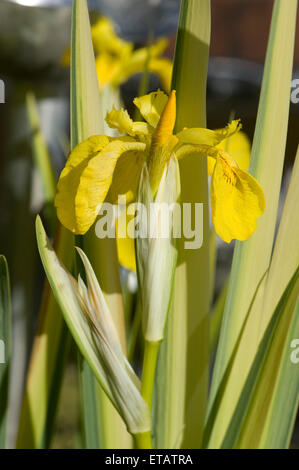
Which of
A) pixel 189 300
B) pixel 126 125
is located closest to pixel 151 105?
pixel 126 125

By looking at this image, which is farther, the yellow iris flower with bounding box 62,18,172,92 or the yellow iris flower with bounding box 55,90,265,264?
the yellow iris flower with bounding box 62,18,172,92

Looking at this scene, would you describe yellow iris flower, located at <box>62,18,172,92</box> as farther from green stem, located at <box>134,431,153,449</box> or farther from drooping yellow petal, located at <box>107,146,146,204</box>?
green stem, located at <box>134,431,153,449</box>

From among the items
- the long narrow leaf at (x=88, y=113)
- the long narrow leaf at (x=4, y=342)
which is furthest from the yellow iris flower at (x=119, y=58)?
the long narrow leaf at (x=4, y=342)

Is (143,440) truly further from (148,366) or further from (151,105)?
(151,105)

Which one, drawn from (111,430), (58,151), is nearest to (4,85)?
(58,151)

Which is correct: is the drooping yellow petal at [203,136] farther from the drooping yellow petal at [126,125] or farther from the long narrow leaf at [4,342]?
the long narrow leaf at [4,342]

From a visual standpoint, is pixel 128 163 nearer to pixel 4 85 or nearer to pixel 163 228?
pixel 163 228

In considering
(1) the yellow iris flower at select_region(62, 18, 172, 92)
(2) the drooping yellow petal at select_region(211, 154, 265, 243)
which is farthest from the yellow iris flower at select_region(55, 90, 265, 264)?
(1) the yellow iris flower at select_region(62, 18, 172, 92)
